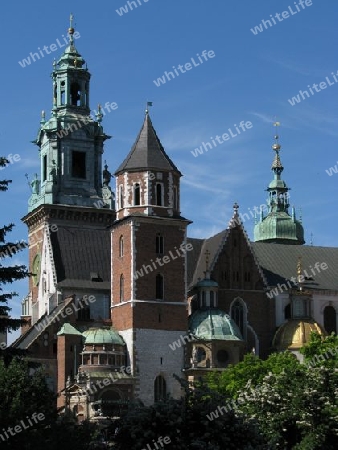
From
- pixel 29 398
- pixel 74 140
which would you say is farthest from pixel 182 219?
pixel 29 398

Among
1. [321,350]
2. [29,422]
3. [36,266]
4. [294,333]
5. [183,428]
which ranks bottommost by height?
[183,428]

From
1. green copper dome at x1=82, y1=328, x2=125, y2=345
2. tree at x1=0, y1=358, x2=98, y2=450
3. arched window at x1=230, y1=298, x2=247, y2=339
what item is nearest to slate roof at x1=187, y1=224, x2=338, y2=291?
arched window at x1=230, y1=298, x2=247, y2=339

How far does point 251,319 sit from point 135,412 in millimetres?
51483

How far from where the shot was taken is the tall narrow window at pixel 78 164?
10225 centimetres

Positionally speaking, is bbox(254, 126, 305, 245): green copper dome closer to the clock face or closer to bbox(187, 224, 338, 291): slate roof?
bbox(187, 224, 338, 291): slate roof

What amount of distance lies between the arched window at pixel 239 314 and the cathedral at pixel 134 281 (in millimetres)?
104

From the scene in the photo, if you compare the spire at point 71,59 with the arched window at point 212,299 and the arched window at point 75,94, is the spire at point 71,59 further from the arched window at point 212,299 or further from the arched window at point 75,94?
the arched window at point 212,299

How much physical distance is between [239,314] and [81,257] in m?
13.4

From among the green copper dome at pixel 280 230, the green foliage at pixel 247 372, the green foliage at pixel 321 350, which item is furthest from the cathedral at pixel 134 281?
the green copper dome at pixel 280 230

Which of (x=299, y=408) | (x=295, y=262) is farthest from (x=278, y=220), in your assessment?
(x=299, y=408)

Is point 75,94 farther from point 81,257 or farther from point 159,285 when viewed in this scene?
point 159,285

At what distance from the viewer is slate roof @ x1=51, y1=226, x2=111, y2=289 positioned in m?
91.2

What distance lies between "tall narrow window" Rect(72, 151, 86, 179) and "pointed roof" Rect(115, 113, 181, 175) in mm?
15609

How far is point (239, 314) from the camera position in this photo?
9131 cm
